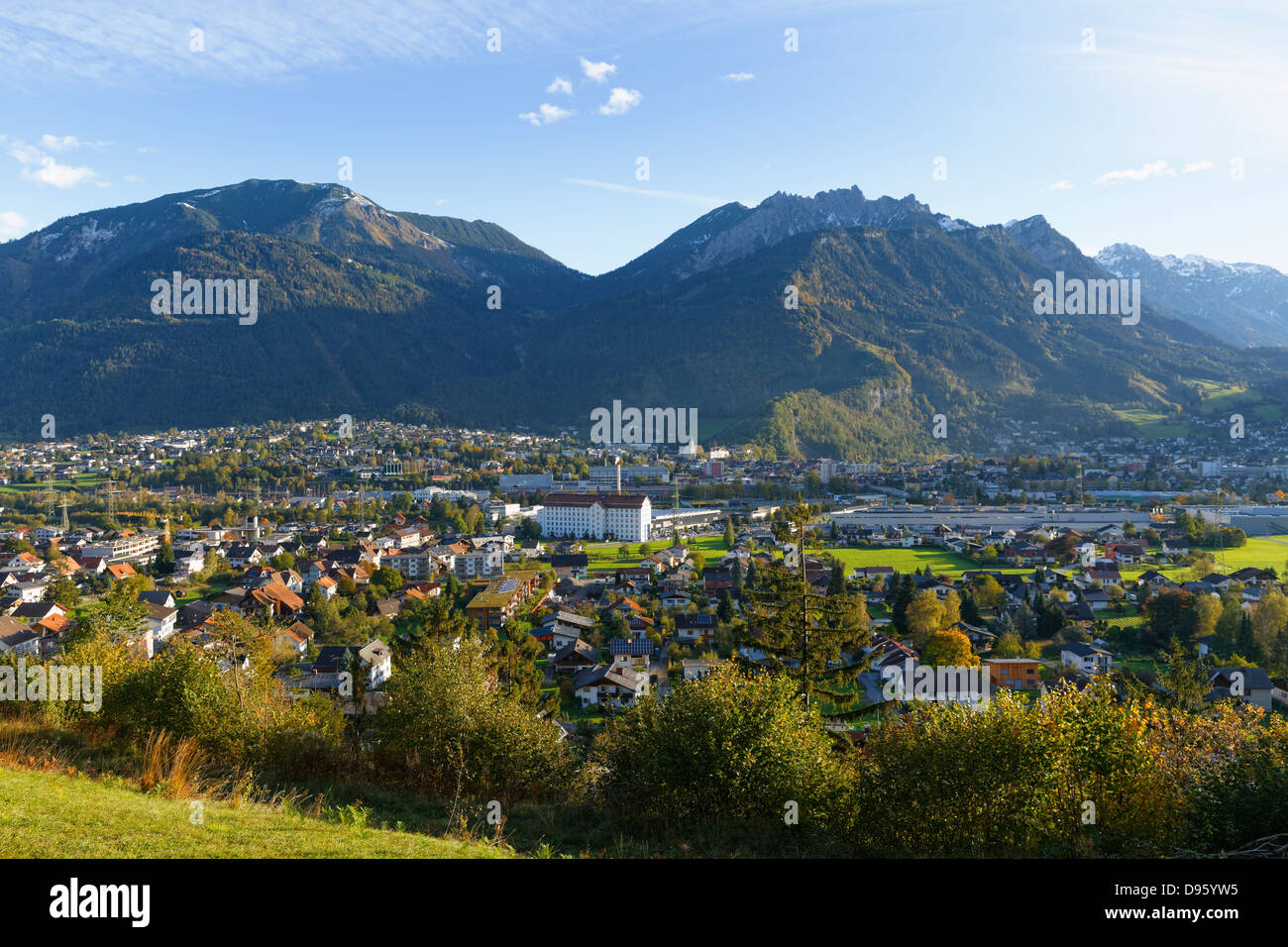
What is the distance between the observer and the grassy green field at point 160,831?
4.45m

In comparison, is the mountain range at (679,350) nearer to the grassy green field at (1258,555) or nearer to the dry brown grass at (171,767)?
the grassy green field at (1258,555)

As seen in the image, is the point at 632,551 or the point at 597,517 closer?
the point at 632,551

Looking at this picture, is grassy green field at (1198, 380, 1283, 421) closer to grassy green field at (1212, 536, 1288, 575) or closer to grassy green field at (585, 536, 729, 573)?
grassy green field at (1212, 536, 1288, 575)

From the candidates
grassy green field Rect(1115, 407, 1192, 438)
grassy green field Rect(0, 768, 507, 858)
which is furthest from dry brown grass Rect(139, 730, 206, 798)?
grassy green field Rect(1115, 407, 1192, 438)

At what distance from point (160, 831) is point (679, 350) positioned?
5686 inches

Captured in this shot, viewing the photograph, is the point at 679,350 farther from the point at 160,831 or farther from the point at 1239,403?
the point at 160,831

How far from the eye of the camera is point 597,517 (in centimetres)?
5188

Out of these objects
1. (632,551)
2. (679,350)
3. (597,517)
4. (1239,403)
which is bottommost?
(632,551)

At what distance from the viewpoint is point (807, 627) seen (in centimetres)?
1324

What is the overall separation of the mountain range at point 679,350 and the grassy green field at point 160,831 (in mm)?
91196

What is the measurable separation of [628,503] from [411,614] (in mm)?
23854

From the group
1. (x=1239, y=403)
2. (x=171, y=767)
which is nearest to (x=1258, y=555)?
(x=171, y=767)

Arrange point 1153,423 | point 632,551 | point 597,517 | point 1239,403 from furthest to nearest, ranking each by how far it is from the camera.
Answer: point 1153,423
point 1239,403
point 597,517
point 632,551
